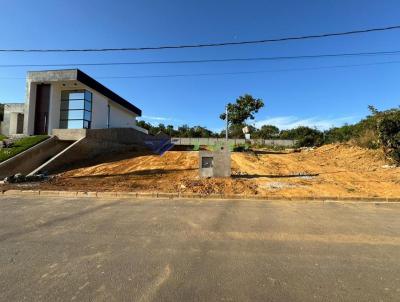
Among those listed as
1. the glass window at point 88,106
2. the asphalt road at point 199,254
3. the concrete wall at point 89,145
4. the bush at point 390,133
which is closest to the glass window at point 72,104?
the glass window at point 88,106

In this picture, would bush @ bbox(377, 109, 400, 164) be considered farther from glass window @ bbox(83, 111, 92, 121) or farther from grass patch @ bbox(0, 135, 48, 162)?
grass patch @ bbox(0, 135, 48, 162)

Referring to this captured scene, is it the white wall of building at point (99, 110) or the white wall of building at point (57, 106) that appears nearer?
the white wall of building at point (57, 106)

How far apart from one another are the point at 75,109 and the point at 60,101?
1.49 m

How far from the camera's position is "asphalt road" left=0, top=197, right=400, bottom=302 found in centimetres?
346

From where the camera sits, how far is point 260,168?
57.1 ft

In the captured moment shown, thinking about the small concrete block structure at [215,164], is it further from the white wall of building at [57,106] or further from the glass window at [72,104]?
the glass window at [72,104]

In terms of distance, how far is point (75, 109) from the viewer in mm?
22328

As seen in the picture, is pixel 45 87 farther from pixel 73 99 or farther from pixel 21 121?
pixel 21 121

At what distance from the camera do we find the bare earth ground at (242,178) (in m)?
11.1

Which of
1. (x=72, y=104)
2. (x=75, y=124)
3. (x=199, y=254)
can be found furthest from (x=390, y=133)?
(x=72, y=104)

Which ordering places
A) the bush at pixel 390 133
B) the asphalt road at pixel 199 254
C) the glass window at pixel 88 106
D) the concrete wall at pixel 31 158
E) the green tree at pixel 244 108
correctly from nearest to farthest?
the asphalt road at pixel 199 254 → the concrete wall at pixel 31 158 → the bush at pixel 390 133 → the glass window at pixel 88 106 → the green tree at pixel 244 108

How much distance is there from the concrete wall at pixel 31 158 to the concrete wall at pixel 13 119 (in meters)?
6.30

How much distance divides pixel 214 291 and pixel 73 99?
72.6 feet

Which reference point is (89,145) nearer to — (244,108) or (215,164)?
(215,164)
